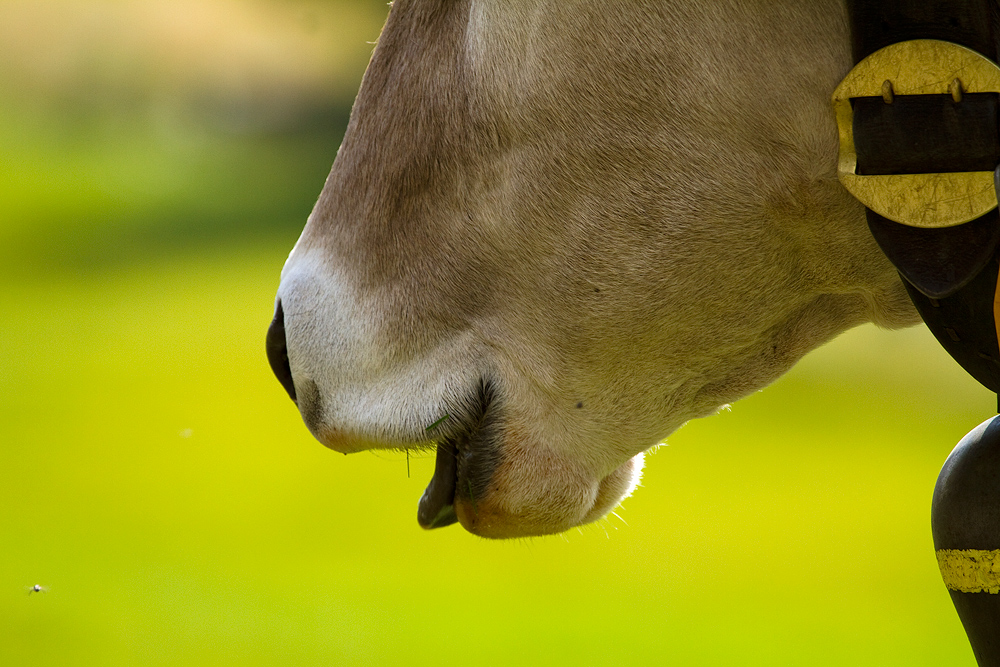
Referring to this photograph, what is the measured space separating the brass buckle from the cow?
0.09ft

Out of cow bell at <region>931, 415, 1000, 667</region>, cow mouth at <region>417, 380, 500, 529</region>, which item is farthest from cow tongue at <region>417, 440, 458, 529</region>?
cow bell at <region>931, 415, 1000, 667</region>

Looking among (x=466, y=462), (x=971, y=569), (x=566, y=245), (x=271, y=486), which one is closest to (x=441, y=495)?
(x=466, y=462)

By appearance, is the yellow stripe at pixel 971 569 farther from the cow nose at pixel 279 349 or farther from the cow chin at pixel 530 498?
the cow nose at pixel 279 349

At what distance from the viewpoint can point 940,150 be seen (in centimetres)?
77

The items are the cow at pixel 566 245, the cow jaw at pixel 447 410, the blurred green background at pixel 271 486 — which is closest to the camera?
the cow at pixel 566 245

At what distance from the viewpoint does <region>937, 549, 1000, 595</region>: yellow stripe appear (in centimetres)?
81

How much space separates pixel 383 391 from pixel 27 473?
2.45 m

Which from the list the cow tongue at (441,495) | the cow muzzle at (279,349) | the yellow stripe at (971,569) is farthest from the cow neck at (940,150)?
the cow muzzle at (279,349)

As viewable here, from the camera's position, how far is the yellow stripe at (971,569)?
0.81 meters

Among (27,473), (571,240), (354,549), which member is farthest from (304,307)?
(27,473)

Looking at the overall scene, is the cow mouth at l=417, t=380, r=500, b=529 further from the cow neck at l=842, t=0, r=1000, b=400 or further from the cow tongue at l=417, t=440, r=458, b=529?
the cow neck at l=842, t=0, r=1000, b=400

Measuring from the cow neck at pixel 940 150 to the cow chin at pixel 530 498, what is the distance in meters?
0.40

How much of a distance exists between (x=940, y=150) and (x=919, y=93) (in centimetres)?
5

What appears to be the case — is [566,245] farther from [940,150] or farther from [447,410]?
[940,150]
